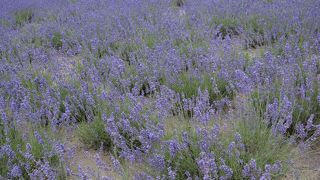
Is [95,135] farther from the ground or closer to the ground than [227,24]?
closer to the ground

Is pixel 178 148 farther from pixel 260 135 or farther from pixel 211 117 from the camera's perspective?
pixel 260 135

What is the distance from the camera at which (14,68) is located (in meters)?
3.48

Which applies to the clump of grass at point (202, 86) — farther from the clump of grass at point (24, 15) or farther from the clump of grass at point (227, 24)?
the clump of grass at point (24, 15)

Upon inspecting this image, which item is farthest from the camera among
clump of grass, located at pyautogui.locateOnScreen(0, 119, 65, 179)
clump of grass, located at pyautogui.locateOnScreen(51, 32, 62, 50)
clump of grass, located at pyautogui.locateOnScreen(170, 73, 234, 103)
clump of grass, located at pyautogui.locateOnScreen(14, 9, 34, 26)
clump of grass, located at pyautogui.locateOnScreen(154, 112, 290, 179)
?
clump of grass, located at pyautogui.locateOnScreen(14, 9, 34, 26)

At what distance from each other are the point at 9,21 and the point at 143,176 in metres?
5.00

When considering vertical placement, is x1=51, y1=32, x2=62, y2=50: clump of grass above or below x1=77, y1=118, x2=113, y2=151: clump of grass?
above

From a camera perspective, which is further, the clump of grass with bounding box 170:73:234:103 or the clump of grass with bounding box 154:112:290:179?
the clump of grass with bounding box 170:73:234:103

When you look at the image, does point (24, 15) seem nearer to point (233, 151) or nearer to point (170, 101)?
point (170, 101)

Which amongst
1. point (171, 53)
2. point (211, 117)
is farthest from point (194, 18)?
point (211, 117)

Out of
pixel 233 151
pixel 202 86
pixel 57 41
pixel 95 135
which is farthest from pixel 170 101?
pixel 57 41

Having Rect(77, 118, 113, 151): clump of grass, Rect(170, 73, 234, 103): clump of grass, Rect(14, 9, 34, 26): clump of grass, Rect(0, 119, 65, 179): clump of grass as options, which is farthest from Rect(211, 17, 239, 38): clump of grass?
Rect(14, 9, 34, 26): clump of grass

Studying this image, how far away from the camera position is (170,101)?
2.73 m

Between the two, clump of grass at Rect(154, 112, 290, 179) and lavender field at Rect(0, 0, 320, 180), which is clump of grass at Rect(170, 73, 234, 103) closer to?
lavender field at Rect(0, 0, 320, 180)

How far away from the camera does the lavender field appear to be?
2049 mm
